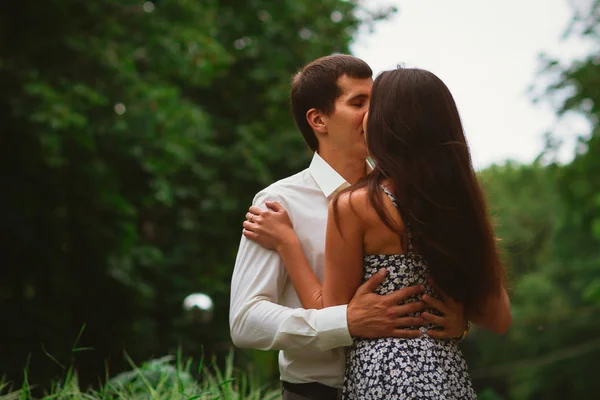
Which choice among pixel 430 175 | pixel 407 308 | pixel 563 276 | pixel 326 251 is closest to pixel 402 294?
pixel 407 308

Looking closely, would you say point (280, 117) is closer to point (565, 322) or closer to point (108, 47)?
point (108, 47)

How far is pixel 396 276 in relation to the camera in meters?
2.59

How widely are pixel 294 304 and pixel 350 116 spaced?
0.72 metres

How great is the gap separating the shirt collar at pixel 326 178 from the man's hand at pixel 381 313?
49 centimetres

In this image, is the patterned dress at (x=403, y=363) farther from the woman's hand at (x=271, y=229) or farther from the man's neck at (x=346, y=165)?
the man's neck at (x=346, y=165)

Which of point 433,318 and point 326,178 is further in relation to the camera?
point 326,178

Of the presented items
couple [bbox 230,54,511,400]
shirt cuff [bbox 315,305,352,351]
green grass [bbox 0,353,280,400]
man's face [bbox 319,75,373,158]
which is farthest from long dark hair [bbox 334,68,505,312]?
green grass [bbox 0,353,280,400]

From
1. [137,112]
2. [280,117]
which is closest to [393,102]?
[137,112]

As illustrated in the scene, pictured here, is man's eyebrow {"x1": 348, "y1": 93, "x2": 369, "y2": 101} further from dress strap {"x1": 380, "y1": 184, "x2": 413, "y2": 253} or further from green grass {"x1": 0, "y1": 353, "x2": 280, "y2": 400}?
green grass {"x1": 0, "y1": 353, "x2": 280, "y2": 400}

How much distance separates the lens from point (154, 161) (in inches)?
364

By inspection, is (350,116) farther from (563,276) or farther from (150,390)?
(563,276)

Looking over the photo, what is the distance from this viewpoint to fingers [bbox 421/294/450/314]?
8.46ft

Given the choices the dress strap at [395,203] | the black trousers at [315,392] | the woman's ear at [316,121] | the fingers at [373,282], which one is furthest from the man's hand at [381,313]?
the woman's ear at [316,121]

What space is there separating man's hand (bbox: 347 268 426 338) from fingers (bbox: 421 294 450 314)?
0.06ft
